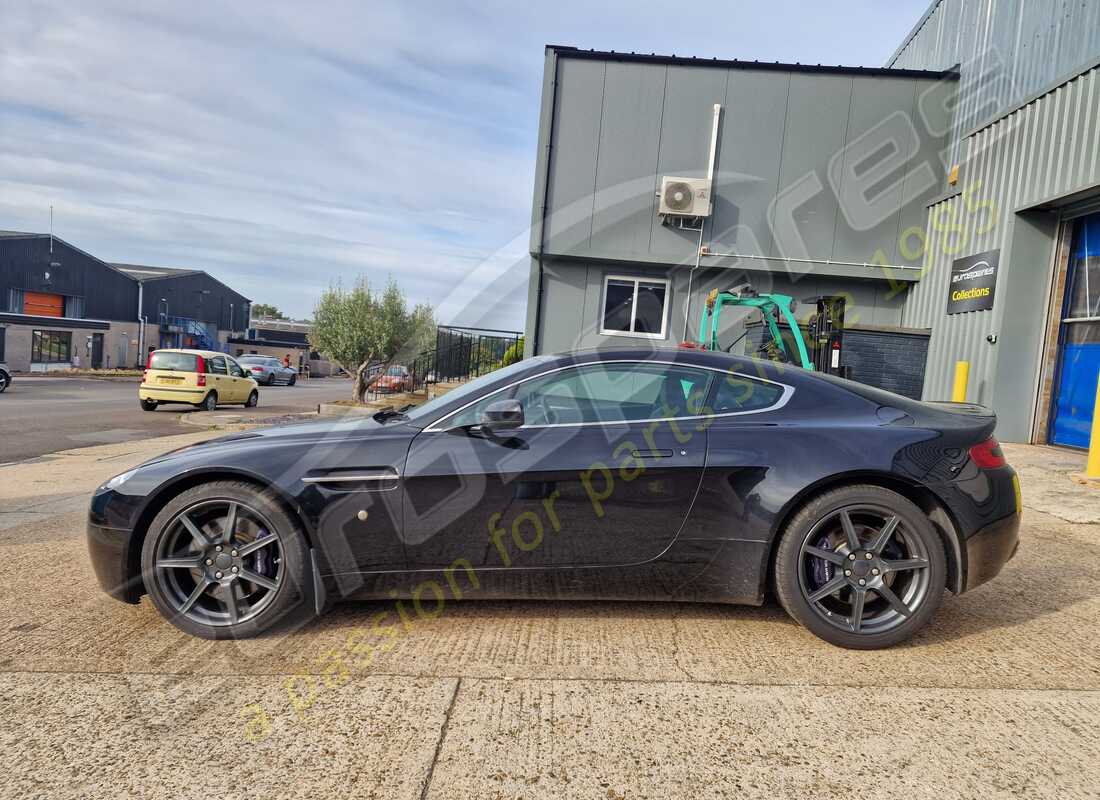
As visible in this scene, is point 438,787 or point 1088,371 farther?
point 1088,371

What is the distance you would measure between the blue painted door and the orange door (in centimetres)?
5132

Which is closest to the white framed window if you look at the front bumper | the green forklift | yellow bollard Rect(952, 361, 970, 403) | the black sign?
the green forklift

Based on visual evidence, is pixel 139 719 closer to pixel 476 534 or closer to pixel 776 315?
pixel 476 534

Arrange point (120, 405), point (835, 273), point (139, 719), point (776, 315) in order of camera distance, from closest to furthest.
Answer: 1. point (139, 719)
2. point (776, 315)
3. point (835, 273)
4. point (120, 405)

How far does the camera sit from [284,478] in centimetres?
299

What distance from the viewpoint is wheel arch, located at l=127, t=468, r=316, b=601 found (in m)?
2.99

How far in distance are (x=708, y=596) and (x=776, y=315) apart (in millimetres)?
8897

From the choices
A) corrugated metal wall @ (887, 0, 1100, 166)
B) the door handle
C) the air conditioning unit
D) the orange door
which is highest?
corrugated metal wall @ (887, 0, 1100, 166)

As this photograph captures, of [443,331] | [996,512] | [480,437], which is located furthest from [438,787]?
[443,331]

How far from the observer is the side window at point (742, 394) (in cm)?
321

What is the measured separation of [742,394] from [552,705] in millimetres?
1617

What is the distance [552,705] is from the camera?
2.48 m

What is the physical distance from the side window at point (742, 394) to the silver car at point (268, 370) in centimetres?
3621

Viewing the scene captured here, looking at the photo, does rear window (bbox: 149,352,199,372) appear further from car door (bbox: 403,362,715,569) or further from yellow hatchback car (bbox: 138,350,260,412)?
car door (bbox: 403,362,715,569)
